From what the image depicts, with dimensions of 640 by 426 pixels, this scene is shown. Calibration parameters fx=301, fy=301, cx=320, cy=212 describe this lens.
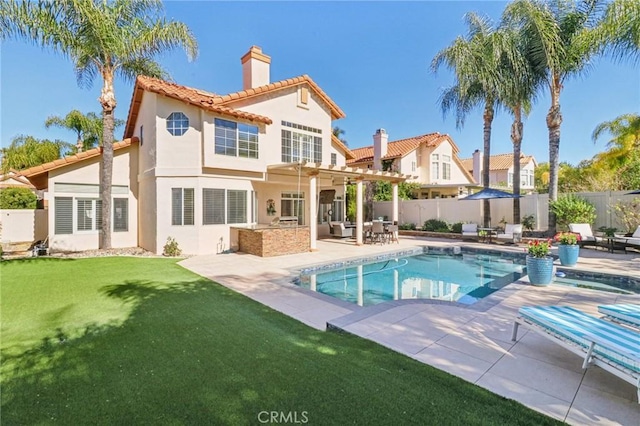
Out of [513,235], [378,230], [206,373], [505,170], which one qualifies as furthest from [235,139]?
[505,170]

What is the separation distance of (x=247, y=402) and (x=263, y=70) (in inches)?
725

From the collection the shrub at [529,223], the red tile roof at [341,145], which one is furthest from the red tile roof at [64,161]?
the shrub at [529,223]

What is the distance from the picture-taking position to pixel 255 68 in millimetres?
17844

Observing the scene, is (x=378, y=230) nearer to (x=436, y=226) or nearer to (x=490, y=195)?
(x=436, y=226)

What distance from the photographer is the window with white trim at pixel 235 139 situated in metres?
15.1

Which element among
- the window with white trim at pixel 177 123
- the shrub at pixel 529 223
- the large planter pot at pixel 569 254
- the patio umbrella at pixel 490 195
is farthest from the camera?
the shrub at pixel 529 223

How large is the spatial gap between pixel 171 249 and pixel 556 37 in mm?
21728

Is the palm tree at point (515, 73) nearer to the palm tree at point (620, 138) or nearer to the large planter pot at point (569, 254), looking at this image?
the large planter pot at point (569, 254)

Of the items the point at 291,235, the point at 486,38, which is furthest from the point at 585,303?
the point at 486,38

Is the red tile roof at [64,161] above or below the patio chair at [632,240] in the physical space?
above

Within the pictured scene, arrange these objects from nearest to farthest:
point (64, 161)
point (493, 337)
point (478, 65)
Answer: point (493, 337)
point (64, 161)
point (478, 65)

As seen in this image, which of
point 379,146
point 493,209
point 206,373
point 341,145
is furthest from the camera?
point 379,146

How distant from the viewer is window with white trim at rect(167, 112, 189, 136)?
14820 mm

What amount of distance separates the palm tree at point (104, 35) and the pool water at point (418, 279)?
462 inches
